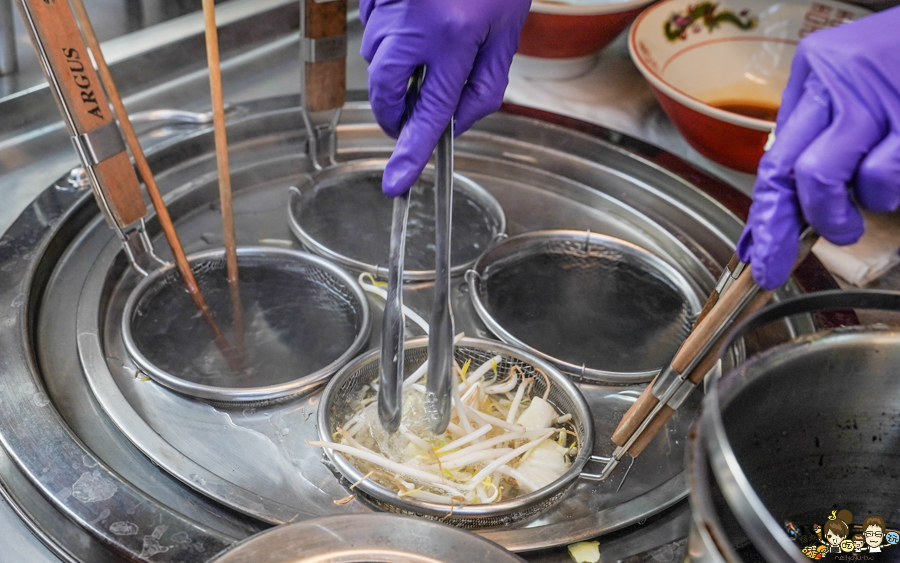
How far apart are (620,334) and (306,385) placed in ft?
1.98

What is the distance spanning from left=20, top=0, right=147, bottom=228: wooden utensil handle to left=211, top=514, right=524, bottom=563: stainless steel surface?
721 mm

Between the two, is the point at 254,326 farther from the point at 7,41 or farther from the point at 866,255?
the point at 866,255

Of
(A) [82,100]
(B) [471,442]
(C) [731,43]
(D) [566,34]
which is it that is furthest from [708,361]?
(C) [731,43]

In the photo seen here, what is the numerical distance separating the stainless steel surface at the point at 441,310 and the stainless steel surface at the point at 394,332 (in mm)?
46

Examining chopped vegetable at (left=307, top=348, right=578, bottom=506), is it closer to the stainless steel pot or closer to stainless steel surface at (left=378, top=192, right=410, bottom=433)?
stainless steel surface at (left=378, top=192, right=410, bottom=433)

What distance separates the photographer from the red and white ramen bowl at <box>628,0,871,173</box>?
5.96 ft

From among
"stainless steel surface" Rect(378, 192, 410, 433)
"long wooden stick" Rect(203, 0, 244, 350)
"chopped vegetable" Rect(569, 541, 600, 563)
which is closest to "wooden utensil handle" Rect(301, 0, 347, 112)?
"long wooden stick" Rect(203, 0, 244, 350)

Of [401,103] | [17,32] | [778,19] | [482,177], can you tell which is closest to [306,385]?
[401,103]

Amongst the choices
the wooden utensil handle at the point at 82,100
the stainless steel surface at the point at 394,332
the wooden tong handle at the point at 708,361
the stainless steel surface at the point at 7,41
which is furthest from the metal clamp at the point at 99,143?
the wooden tong handle at the point at 708,361

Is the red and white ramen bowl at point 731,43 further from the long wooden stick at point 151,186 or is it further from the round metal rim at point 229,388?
the long wooden stick at point 151,186

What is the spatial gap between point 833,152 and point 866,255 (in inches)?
38.4

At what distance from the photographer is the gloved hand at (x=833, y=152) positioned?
683 millimetres

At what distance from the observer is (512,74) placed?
6.58ft

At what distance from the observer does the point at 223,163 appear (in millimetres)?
1218
